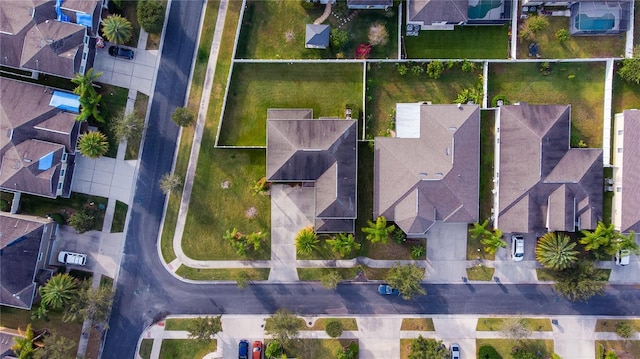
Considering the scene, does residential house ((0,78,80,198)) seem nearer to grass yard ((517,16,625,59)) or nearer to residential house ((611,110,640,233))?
grass yard ((517,16,625,59))

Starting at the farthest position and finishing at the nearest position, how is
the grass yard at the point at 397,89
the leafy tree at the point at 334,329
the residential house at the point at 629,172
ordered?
the grass yard at the point at 397,89
the leafy tree at the point at 334,329
the residential house at the point at 629,172

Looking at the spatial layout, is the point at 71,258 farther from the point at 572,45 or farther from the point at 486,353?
the point at 572,45

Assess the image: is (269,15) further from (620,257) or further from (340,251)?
(620,257)

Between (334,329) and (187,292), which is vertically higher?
(187,292)

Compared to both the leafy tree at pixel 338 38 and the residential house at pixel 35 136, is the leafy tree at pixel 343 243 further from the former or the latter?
the residential house at pixel 35 136

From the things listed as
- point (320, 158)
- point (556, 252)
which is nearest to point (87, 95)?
point (320, 158)

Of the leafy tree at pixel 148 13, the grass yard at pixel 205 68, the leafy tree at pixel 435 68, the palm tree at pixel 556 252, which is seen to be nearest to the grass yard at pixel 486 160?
the palm tree at pixel 556 252
